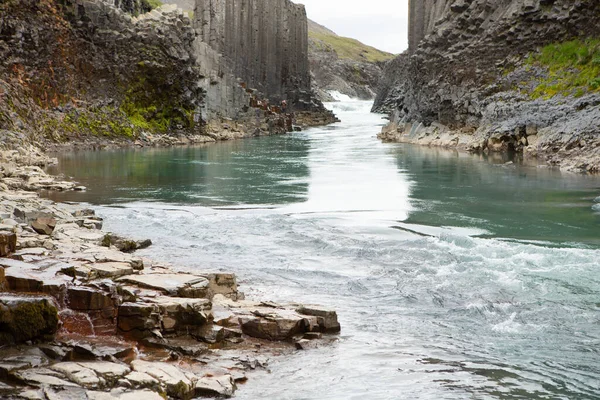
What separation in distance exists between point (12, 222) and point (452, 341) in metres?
12.4

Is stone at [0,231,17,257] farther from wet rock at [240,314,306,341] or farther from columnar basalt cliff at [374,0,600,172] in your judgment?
columnar basalt cliff at [374,0,600,172]

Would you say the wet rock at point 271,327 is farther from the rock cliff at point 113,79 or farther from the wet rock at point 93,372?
the rock cliff at point 113,79

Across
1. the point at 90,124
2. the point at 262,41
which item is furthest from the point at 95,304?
the point at 262,41

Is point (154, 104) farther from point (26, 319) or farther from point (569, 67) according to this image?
point (26, 319)

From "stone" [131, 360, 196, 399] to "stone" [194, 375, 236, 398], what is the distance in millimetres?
134

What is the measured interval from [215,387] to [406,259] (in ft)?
35.1

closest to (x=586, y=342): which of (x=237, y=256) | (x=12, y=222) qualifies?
(x=237, y=256)

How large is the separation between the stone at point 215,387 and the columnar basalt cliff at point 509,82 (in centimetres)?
3639

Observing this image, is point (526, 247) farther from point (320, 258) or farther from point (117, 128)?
point (117, 128)

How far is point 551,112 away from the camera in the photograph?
5244cm

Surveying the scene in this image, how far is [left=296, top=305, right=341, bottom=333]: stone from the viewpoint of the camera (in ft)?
48.1

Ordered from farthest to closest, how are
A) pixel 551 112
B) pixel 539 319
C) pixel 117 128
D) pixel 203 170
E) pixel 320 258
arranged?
pixel 117 128, pixel 551 112, pixel 203 170, pixel 320 258, pixel 539 319

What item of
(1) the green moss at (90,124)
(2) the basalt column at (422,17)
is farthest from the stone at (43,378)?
(2) the basalt column at (422,17)

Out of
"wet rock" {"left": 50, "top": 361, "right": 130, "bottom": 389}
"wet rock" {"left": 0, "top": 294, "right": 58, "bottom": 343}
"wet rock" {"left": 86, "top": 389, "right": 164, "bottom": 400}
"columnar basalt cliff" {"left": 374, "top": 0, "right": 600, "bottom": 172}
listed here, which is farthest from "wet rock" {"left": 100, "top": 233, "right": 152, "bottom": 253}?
"columnar basalt cliff" {"left": 374, "top": 0, "right": 600, "bottom": 172}
